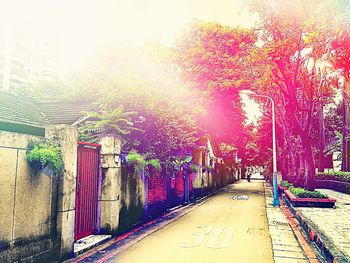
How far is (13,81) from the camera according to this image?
54312 millimetres

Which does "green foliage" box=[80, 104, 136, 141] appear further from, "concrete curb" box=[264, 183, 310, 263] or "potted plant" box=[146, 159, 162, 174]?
"concrete curb" box=[264, 183, 310, 263]

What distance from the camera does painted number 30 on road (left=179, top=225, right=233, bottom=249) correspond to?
951cm

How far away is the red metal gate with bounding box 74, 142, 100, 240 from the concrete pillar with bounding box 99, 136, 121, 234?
8.4 inches

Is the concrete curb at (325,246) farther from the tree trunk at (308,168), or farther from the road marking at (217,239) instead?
the tree trunk at (308,168)

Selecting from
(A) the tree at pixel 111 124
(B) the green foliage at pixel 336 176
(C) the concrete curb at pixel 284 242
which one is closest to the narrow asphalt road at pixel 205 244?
(C) the concrete curb at pixel 284 242

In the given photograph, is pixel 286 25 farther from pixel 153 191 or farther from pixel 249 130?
pixel 249 130

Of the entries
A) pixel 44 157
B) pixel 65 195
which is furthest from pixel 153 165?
pixel 44 157

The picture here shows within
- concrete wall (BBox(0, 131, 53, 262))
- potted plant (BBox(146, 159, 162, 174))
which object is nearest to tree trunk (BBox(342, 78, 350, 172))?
potted plant (BBox(146, 159, 162, 174))

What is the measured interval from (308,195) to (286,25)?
8694 mm

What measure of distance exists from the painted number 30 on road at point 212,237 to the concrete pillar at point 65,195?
3.25m

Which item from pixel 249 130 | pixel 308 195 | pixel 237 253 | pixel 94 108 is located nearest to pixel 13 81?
pixel 249 130

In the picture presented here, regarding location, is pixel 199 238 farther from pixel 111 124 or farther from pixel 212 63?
pixel 212 63

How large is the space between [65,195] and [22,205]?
4.13 ft

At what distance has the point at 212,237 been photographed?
35.0 ft
